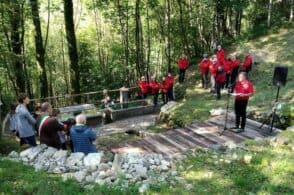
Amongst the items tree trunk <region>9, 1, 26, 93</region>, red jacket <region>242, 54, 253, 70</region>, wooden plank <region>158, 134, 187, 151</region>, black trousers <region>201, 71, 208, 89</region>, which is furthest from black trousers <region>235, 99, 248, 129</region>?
tree trunk <region>9, 1, 26, 93</region>

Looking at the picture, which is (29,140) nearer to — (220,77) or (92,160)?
(92,160)

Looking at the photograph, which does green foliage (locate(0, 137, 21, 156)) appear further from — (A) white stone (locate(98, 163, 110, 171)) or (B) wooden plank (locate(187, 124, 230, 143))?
(B) wooden plank (locate(187, 124, 230, 143))

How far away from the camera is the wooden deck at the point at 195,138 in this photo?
34.2ft

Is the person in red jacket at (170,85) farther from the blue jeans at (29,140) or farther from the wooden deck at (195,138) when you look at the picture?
the blue jeans at (29,140)

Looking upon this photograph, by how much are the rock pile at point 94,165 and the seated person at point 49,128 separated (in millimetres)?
209

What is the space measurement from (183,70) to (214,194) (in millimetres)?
15062

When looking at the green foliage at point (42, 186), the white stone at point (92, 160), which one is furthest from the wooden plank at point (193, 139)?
the green foliage at point (42, 186)

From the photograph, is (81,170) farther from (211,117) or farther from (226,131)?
(211,117)

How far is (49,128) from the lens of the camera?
808 cm

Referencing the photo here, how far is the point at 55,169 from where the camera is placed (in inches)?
293

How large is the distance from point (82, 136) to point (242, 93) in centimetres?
450

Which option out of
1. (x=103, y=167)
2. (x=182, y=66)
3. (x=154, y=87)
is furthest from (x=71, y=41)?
(x=103, y=167)

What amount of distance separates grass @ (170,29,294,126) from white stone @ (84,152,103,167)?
19.0 feet

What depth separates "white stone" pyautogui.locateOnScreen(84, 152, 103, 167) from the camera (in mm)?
7375
